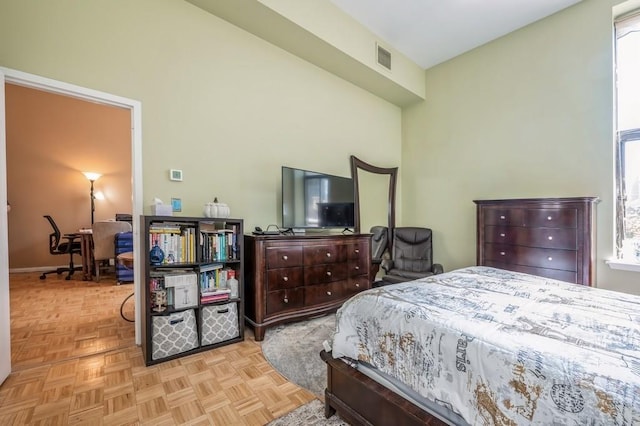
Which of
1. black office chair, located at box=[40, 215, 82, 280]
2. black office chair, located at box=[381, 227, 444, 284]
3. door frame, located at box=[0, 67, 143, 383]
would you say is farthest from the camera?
black office chair, located at box=[40, 215, 82, 280]

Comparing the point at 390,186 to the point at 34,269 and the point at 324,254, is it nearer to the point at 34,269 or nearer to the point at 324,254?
the point at 324,254

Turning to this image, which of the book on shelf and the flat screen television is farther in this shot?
the flat screen television

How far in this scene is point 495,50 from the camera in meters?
3.67

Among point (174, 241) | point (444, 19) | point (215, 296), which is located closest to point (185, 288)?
point (215, 296)

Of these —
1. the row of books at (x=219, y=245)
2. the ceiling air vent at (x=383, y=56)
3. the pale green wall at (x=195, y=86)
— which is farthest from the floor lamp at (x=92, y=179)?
the ceiling air vent at (x=383, y=56)

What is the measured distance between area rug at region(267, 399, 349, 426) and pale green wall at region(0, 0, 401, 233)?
1848 millimetres

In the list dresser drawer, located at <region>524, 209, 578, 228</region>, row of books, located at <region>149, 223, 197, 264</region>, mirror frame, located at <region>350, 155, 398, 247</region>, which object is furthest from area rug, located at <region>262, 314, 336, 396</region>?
dresser drawer, located at <region>524, 209, 578, 228</region>

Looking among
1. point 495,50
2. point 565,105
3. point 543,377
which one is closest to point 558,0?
point 495,50

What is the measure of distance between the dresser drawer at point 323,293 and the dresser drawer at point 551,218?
6.85 feet

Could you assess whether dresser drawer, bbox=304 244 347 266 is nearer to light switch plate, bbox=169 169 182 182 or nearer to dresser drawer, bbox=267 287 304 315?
dresser drawer, bbox=267 287 304 315

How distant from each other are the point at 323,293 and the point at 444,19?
3430mm

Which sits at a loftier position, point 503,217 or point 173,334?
point 503,217

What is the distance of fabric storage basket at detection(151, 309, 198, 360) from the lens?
2115 millimetres

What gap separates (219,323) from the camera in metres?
2.40
